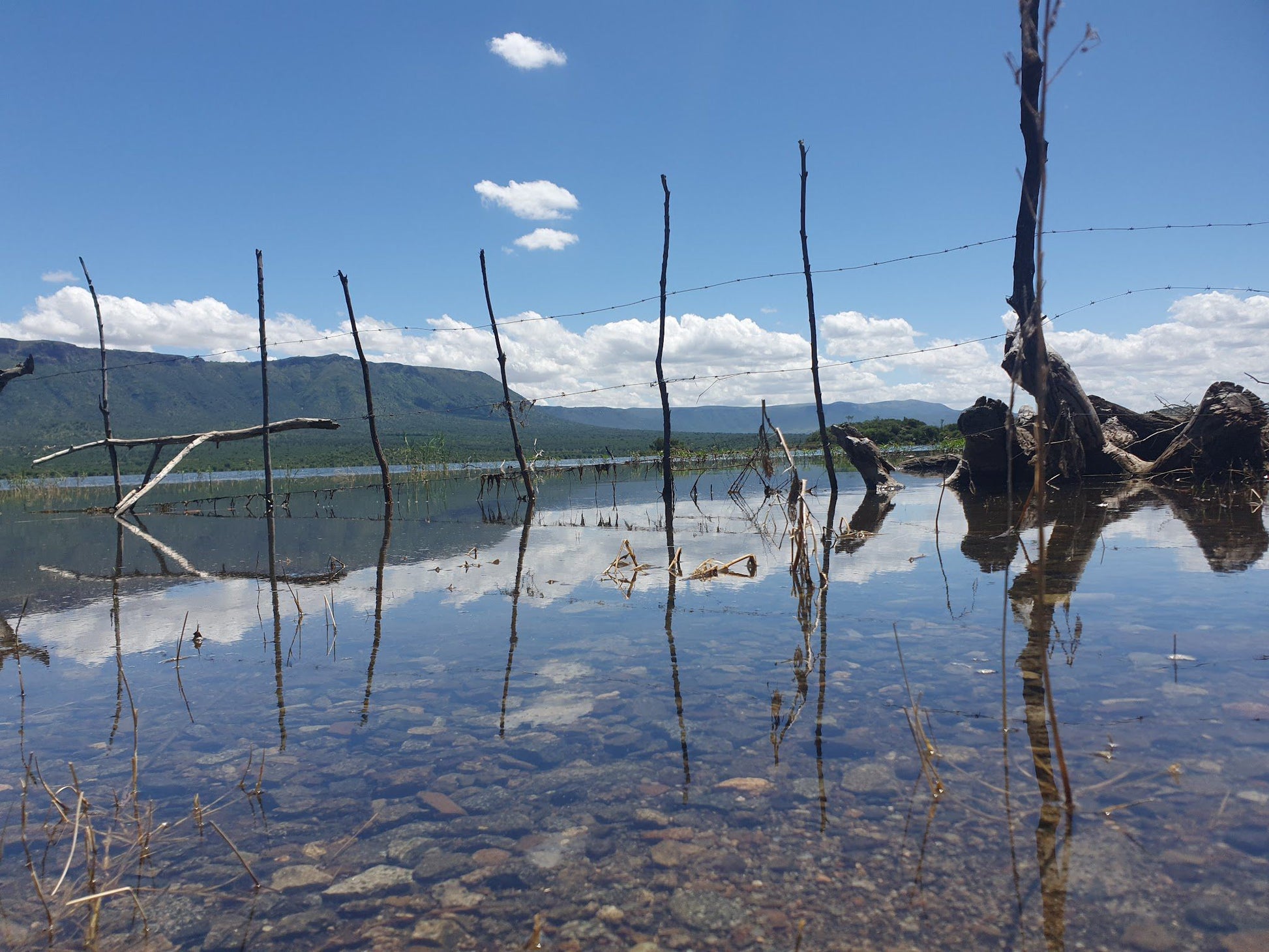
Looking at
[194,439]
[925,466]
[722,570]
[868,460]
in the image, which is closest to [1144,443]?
[868,460]

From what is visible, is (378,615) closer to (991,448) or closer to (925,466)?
(991,448)

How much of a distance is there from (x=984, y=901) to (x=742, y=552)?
765cm

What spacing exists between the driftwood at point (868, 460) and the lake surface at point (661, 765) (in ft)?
Result: 38.9

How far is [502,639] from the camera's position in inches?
238

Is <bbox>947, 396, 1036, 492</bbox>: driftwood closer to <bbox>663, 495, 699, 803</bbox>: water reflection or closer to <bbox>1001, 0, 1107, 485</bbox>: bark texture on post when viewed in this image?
<bbox>1001, 0, 1107, 485</bbox>: bark texture on post

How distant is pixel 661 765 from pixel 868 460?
687 inches

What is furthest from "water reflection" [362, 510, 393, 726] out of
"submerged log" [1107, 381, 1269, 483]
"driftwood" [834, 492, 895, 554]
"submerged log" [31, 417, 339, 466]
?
"submerged log" [1107, 381, 1269, 483]

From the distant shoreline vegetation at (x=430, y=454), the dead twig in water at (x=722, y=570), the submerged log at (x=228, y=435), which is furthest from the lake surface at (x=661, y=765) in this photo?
the distant shoreline vegetation at (x=430, y=454)

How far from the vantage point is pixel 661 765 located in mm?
3529

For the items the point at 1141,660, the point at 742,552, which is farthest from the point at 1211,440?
the point at 1141,660

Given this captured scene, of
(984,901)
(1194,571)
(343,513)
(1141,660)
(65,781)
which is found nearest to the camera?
(984,901)

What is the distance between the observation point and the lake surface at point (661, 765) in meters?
2.46

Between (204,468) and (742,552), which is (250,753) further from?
(204,468)

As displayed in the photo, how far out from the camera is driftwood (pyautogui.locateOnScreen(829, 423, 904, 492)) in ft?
64.9
